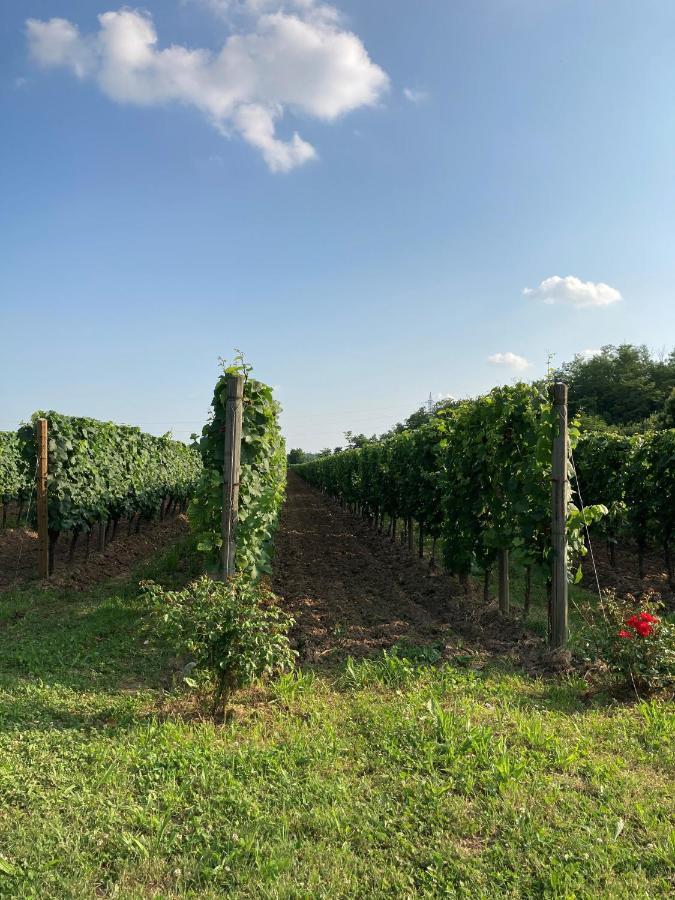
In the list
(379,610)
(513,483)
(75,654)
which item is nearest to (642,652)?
(513,483)

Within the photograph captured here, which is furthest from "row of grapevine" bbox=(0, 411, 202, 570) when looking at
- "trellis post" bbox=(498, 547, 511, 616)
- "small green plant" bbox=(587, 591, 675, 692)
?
"small green plant" bbox=(587, 591, 675, 692)

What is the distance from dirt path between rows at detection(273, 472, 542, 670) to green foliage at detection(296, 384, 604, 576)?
2.88ft

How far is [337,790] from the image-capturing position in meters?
3.06

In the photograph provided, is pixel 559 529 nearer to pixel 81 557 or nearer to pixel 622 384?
pixel 81 557

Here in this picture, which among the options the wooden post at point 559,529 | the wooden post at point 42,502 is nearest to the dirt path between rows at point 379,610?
the wooden post at point 559,529

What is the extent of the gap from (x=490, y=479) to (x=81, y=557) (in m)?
9.00

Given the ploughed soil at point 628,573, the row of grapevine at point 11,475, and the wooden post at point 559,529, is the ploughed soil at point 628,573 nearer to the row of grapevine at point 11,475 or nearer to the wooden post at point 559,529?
the wooden post at point 559,529

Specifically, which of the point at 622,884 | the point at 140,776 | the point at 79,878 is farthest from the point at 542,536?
the point at 79,878

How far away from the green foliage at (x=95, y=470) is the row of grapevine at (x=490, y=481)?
15.2 feet

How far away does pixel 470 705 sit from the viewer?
4.16m

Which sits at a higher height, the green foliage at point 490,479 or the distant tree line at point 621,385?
the distant tree line at point 621,385

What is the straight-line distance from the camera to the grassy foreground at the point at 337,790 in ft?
7.99

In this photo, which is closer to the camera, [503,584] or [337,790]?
[337,790]

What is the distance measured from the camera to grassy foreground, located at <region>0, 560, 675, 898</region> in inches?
95.9
